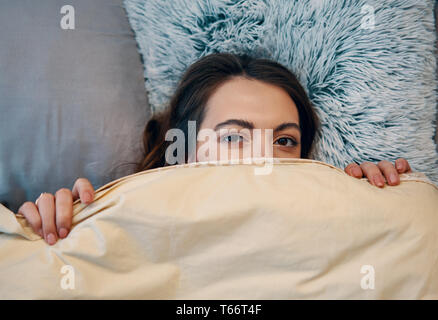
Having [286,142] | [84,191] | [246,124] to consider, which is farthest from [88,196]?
[286,142]

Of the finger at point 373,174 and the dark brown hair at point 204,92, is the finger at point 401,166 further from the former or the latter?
the dark brown hair at point 204,92

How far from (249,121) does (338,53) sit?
389 mm

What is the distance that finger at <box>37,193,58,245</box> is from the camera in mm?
627

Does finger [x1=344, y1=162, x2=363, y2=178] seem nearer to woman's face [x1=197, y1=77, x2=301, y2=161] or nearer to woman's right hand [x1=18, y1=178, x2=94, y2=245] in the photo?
woman's face [x1=197, y1=77, x2=301, y2=161]

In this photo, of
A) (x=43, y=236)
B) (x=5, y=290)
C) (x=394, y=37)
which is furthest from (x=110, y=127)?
(x=394, y=37)

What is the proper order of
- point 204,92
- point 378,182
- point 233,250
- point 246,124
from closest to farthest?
point 233,250
point 378,182
point 246,124
point 204,92

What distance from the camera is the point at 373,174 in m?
0.76

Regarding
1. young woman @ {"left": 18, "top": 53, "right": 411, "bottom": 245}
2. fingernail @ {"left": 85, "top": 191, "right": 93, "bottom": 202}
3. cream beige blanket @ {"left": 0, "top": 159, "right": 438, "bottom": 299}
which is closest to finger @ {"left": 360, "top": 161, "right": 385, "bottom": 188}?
young woman @ {"left": 18, "top": 53, "right": 411, "bottom": 245}

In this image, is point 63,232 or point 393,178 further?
point 393,178

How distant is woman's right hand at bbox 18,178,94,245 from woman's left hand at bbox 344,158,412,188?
579 mm

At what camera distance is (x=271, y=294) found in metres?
0.57

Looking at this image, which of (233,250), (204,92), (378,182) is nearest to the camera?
(233,250)

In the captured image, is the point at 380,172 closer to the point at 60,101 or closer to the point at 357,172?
the point at 357,172
